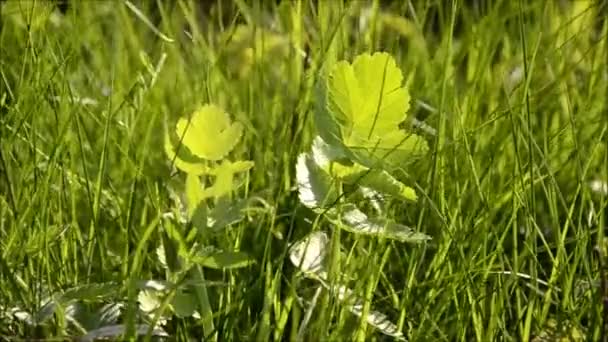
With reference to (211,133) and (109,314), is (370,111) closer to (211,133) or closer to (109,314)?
(211,133)

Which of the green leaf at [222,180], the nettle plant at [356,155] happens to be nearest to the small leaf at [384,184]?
the nettle plant at [356,155]

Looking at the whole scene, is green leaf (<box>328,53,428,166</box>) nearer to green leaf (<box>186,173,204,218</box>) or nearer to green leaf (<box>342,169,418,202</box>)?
green leaf (<box>342,169,418,202</box>)

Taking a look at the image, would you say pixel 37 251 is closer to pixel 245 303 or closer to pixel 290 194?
pixel 245 303

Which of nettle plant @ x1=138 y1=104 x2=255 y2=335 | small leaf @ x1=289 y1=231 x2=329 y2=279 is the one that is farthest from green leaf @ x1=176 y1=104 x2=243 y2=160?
small leaf @ x1=289 y1=231 x2=329 y2=279

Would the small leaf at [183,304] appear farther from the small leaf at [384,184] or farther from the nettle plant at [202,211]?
the small leaf at [384,184]

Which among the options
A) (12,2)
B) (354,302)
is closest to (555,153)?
(354,302)

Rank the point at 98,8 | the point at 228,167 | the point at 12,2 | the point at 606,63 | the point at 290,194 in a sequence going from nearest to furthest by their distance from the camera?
1. the point at 228,167
2. the point at 290,194
3. the point at 12,2
4. the point at 606,63
5. the point at 98,8
